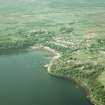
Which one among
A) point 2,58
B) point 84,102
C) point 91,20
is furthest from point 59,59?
point 91,20

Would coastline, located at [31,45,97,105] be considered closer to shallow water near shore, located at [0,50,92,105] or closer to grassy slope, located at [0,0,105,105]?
grassy slope, located at [0,0,105,105]

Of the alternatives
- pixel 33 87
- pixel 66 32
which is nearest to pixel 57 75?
pixel 33 87

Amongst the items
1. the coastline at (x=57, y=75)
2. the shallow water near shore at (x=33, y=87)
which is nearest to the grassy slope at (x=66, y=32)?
the coastline at (x=57, y=75)

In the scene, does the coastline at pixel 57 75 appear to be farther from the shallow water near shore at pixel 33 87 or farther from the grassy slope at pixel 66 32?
the shallow water near shore at pixel 33 87

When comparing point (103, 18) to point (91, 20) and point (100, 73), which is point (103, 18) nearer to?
point (91, 20)

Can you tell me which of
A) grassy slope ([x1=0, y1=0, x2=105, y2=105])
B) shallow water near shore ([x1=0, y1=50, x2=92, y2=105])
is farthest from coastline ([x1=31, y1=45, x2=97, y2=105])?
shallow water near shore ([x1=0, y1=50, x2=92, y2=105])
